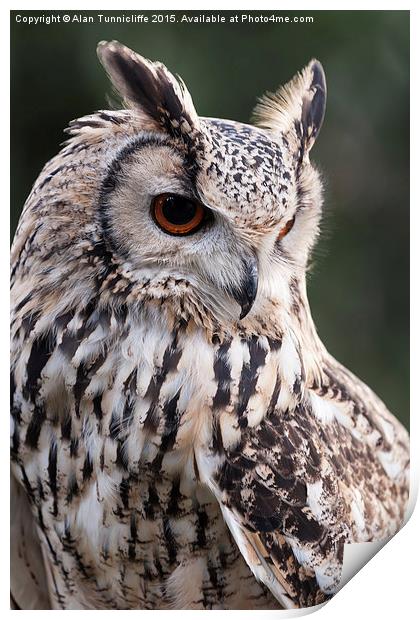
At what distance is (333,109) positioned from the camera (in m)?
1.44

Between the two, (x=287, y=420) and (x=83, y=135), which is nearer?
(x=83, y=135)

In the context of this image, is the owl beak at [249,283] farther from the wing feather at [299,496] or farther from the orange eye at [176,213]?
the wing feather at [299,496]

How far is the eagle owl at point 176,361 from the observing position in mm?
1245

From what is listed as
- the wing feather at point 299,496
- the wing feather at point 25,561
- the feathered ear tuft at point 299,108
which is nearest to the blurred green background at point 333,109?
the feathered ear tuft at point 299,108

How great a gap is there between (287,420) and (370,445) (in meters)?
0.28

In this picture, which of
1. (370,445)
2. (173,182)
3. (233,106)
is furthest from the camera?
(370,445)

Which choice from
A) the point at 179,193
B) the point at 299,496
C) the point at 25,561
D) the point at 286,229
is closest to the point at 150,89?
the point at 179,193

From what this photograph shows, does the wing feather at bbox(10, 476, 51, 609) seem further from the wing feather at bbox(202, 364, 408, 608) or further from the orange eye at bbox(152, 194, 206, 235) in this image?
the orange eye at bbox(152, 194, 206, 235)

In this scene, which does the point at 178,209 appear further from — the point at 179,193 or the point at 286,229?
the point at 286,229

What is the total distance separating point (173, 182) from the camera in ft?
3.99

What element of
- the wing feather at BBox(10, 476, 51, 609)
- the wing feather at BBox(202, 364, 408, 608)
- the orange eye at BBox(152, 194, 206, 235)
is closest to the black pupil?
the orange eye at BBox(152, 194, 206, 235)

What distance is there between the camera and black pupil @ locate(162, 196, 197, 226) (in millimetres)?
1220
